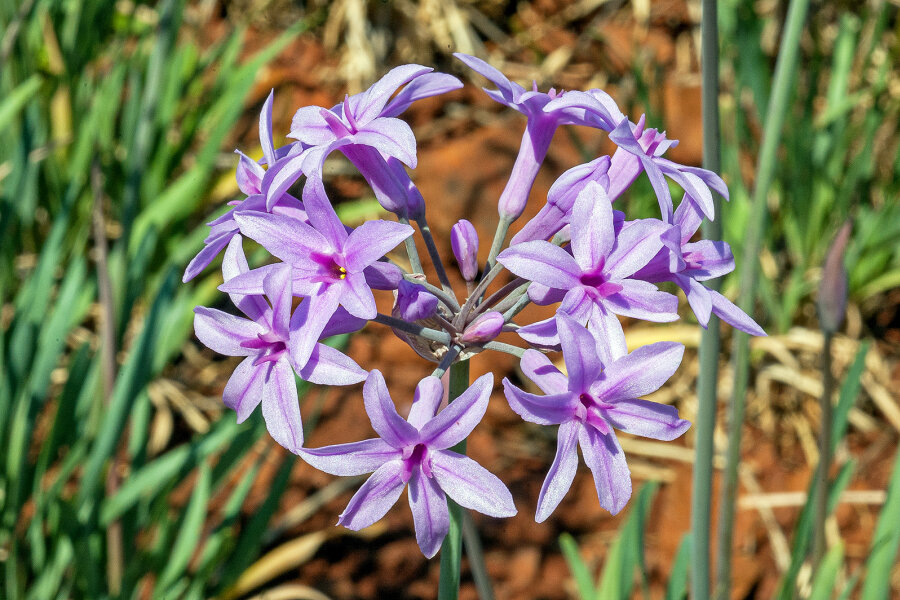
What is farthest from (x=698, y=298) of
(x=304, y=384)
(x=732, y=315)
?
(x=304, y=384)

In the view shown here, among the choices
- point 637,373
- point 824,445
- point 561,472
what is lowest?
point 824,445

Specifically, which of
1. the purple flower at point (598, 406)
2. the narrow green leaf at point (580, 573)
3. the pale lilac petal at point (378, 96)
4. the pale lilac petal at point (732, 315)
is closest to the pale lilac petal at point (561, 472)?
the purple flower at point (598, 406)

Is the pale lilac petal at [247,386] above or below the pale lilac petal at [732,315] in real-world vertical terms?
below

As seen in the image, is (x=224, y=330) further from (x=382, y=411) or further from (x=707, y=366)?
→ (x=707, y=366)

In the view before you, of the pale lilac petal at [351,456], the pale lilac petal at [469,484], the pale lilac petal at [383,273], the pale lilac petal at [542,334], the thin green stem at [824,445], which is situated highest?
the pale lilac petal at [383,273]

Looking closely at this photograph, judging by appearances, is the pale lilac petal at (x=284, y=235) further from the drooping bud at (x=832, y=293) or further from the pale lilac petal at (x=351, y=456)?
the drooping bud at (x=832, y=293)

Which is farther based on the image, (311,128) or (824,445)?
(824,445)

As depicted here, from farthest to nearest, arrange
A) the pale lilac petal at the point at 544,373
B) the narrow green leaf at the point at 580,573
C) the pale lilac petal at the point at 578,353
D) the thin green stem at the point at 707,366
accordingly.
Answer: the narrow green leaf at the point at 580,573 < the thin green stem at the point at 707,366 < the pale lilac petal at the point at 544,373 < the pale lilac petal at the point at 578,353

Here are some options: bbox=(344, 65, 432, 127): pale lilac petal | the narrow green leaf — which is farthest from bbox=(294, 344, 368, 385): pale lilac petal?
the narrow green leaf
